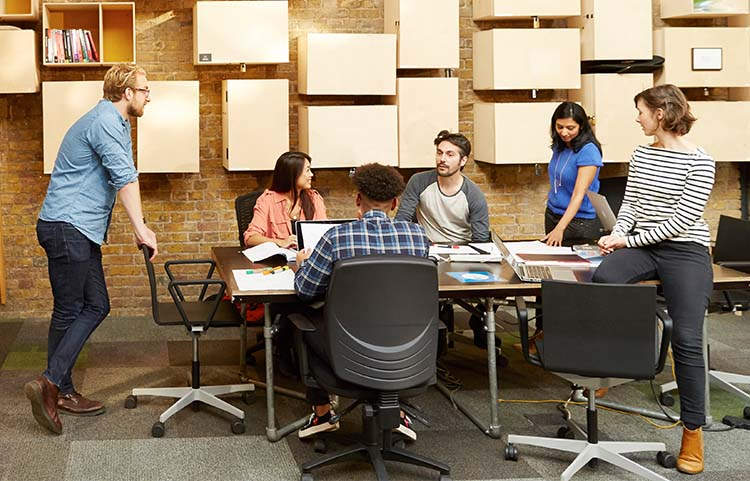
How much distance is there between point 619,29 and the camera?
675cm

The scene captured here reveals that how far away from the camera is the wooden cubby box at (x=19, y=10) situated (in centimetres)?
637

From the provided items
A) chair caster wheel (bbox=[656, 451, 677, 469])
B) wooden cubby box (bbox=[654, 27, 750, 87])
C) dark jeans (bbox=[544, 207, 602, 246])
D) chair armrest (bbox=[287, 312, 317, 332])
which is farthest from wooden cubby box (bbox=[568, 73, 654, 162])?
chair armrest (bbox=[287, 312, 317, 332])

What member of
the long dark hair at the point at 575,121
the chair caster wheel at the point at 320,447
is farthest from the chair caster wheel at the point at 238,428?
the long dark hair at the point at 575,121

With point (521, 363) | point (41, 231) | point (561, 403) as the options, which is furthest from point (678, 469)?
point (41, 231)

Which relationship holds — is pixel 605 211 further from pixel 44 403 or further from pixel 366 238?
pixel 44 403

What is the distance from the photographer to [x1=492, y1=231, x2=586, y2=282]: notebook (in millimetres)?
4242

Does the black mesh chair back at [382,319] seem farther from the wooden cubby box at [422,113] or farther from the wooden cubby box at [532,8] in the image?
the wooden cubby box at [532,8]

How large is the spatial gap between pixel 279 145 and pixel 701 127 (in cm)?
302

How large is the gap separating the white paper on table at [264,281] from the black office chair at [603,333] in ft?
3.59

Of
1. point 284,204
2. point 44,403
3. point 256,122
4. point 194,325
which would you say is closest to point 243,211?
point 284,204

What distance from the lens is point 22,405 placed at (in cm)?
481

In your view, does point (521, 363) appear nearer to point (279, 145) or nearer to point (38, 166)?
point (279, 145)

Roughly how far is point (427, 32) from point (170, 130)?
1.88 metres

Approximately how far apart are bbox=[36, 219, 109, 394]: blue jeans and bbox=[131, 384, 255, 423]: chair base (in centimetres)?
45
